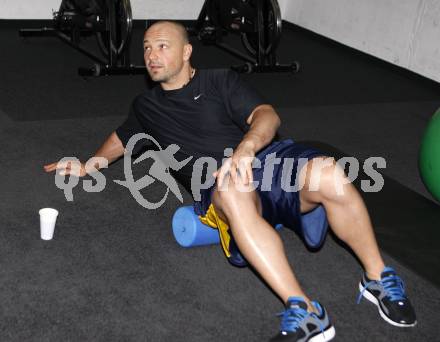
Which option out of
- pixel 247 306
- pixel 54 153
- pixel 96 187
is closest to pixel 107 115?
pixel 54 153

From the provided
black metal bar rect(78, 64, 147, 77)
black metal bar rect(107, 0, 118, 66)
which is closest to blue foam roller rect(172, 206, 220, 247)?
black metal bar rect(78, 64, 147, 77)

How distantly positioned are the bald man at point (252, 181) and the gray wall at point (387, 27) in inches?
124

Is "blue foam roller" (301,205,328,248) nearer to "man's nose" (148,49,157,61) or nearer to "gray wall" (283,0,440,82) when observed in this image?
"man's nose" (148,49,157,61)

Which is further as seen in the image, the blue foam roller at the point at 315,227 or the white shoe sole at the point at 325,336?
the blue foam roller at the point at 315,227

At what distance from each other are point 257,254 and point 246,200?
0.15 meters

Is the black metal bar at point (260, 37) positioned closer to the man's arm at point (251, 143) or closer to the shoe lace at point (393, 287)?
the man's arm at point (251, 143)

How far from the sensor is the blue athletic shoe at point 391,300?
2031mm

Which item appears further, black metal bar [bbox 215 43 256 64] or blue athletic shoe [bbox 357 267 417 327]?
black metal bar [bbox 215 43 256 64]

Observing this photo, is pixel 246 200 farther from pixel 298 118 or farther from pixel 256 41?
pixel 256 41

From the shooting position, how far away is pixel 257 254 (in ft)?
6.17

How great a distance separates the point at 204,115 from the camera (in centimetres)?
223

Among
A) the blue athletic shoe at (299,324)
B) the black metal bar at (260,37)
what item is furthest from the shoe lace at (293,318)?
the black metal bar at (260,37)

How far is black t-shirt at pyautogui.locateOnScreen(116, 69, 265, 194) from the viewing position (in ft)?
7.24

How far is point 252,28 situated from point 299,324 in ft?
11.1
